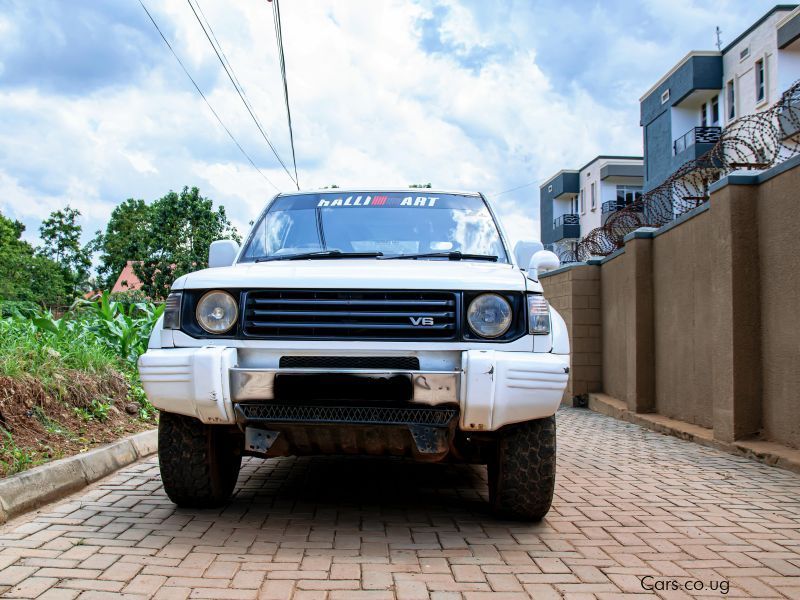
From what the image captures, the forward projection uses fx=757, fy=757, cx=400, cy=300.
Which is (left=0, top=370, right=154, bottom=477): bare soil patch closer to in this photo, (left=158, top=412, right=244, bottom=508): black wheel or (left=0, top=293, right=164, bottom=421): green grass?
(left=0, top=293, right=164, bottom=421): green grass

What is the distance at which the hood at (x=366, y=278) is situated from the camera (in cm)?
370

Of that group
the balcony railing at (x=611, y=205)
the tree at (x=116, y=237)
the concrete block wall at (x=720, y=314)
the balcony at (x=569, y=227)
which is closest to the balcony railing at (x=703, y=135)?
the balcony railing at (x=611, y=205)

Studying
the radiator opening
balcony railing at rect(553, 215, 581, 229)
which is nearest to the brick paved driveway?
the radiator opening

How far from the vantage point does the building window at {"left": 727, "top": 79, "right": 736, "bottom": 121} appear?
25.8 meters

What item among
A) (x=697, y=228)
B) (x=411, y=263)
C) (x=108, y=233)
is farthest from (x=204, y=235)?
(x=411, y=263)

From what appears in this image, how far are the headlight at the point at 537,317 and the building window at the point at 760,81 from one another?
23045 mm

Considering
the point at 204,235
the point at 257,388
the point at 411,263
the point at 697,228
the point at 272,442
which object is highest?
the point at 204,235

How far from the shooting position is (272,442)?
374 cm

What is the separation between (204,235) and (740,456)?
34698 mm

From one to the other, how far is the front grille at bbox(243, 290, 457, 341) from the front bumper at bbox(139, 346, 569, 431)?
0.19 m

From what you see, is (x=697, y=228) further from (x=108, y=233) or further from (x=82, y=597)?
(x=108, y=233)

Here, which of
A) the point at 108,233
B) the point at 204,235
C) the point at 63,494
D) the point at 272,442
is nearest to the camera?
the point at 272,442

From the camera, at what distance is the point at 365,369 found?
11.8 feet

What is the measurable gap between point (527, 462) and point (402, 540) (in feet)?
2.42
